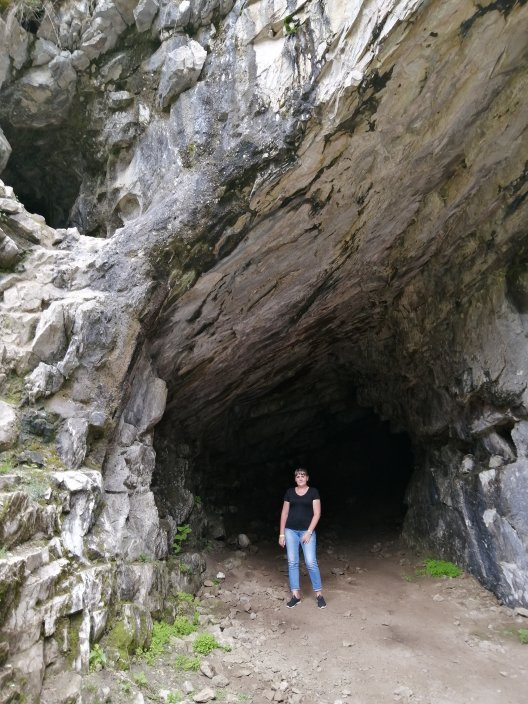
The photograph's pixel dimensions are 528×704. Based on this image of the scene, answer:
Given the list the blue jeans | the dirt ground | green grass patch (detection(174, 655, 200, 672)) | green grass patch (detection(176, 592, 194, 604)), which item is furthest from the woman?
green grass patch (detection(174, 655, 200, 672))

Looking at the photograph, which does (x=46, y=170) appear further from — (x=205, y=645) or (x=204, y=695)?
(x=204, y=695)

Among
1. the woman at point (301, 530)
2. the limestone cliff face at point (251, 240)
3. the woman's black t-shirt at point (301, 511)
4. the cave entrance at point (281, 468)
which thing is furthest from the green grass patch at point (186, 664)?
the cave entrance at point (281, 468)

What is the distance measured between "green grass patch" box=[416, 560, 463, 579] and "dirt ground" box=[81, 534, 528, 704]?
169mm

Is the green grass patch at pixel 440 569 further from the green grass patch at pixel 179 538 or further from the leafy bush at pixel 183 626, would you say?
the leafy bush at pixel 183 626

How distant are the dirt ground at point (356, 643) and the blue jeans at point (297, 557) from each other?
0.44 meters

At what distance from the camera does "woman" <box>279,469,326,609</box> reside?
630cm

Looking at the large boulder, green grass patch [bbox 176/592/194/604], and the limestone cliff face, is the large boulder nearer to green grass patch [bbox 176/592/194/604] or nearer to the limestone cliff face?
the limestone cliff face

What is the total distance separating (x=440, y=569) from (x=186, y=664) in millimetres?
5373

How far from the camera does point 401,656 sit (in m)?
5.36

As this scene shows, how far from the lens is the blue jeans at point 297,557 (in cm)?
629

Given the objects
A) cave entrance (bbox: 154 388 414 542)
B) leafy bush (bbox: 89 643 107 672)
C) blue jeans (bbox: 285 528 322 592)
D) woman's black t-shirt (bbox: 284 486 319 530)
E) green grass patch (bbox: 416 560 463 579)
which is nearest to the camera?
leafy bush (bbox: 89 643 107 672)

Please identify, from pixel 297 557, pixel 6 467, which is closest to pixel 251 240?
pixel 6 467

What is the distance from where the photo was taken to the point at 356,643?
5.66m

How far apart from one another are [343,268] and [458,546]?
18.0 feet
